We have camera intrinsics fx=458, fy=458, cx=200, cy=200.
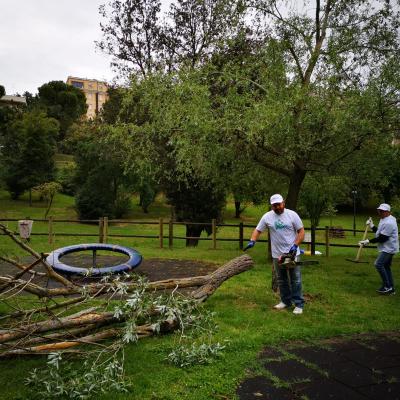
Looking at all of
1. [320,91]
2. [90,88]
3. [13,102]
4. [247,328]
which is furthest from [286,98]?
[90,88]

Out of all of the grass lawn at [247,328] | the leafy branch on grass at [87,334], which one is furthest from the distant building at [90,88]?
the leafy branch on grass at [87,334]

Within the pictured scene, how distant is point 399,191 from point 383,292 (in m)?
32.8

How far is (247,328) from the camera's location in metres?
6.30

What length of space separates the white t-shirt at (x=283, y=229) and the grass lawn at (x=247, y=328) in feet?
3.35

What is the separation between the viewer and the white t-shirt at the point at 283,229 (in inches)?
282

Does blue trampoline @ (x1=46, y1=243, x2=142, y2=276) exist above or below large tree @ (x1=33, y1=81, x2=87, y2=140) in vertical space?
below

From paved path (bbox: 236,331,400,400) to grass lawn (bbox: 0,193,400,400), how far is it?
9.2 inches

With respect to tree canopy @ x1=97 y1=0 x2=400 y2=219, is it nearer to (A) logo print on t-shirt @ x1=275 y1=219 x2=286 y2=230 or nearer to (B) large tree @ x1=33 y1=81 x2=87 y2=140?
(A) logo print on t-shirt @ x1=275 y1=219 x2=286 y2=230

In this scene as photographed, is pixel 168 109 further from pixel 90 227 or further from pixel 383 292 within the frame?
pixel 90 227

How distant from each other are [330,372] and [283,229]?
108 inches

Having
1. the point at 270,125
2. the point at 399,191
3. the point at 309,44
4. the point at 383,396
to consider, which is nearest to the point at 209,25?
the point at 309,44

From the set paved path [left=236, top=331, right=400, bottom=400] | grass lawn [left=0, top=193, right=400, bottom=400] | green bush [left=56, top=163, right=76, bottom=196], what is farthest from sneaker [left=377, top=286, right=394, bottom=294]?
green bush [left=56, top=163, right=76, bottom=196]

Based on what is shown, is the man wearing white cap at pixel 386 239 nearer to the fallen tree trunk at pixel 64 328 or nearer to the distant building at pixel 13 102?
the fallen tree trunk at pixel 64 328

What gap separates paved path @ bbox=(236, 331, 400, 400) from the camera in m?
4.26
